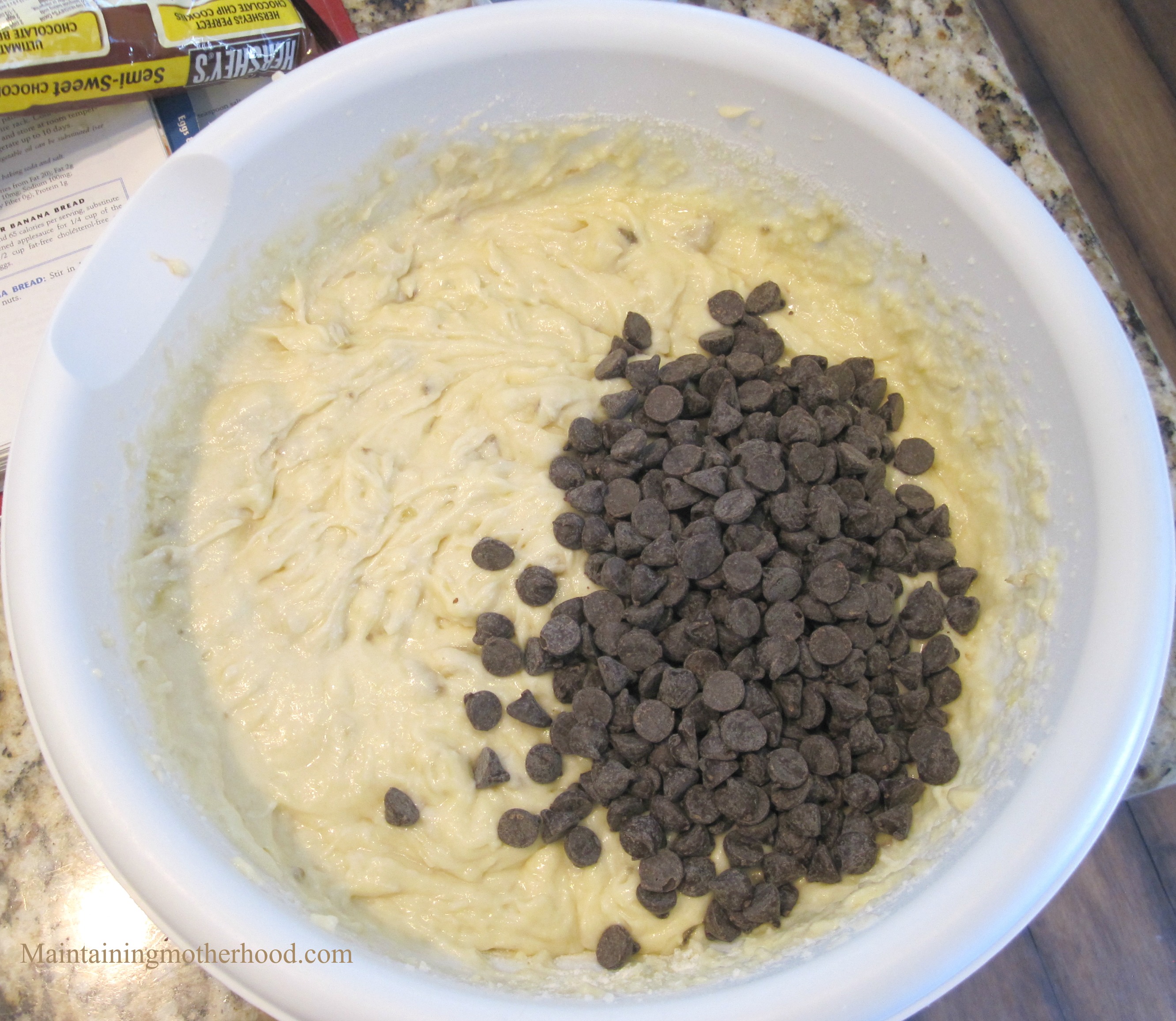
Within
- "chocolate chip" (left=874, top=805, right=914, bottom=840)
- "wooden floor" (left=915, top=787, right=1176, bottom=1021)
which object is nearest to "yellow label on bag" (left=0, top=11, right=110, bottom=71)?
"chocolate chip" (left=874, top=805, right=914, bottom=840)

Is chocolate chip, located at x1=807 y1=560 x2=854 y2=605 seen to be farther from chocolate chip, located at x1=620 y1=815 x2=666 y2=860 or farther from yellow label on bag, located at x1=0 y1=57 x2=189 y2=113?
yellow label on bag, located at x1=0 y1=57 x2=189 y2=113

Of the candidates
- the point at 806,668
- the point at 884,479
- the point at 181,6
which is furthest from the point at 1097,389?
the point at 181,6

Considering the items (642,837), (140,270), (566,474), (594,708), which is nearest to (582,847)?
(642,837)

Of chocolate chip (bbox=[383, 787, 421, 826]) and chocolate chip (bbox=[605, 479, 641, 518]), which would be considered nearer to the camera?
chocolate chip (bbox=[383, 787, 421, 826])

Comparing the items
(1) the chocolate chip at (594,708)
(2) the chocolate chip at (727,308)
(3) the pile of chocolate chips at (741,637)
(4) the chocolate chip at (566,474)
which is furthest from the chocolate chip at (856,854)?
(2) the chocolate chip at (727,308)

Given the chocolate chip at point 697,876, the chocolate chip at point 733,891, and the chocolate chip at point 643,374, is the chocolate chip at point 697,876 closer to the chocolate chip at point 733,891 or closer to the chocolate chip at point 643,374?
the chocolate chip at point 733,891
